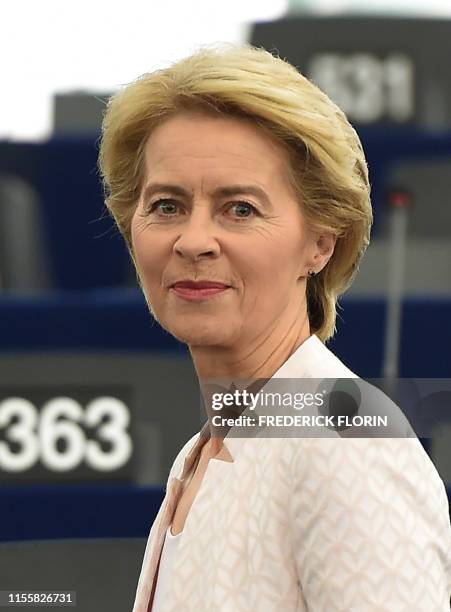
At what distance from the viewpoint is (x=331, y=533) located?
118 centimetres

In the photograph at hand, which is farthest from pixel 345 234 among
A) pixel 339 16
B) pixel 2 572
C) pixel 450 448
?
pixel 339 16

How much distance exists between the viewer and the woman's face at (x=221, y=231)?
1.34m

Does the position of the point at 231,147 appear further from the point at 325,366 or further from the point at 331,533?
the point at 331,533

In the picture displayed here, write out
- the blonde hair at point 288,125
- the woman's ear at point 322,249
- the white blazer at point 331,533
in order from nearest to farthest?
the white blazer at point 331,533
the blonde hair at point 288,125
the woman's ear at point 322,249

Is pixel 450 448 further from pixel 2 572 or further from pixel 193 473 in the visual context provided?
pixel 193 473

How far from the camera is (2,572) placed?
106 inches

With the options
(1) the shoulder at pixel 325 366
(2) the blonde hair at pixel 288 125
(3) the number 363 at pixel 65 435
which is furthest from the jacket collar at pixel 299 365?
(3) the number 363 at pixel 65 435

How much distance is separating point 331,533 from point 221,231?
336mm

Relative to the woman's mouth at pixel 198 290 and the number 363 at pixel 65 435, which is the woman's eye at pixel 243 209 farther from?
the number 363 at pixel 65 435

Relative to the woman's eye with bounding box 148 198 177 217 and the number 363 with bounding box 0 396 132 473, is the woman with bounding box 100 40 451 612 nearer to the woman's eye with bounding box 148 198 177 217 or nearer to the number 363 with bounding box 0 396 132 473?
the woman's eye with bounding box 148 198 177 217

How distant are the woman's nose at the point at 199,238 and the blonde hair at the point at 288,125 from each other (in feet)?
0.31

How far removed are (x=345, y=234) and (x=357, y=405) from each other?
0.81ft

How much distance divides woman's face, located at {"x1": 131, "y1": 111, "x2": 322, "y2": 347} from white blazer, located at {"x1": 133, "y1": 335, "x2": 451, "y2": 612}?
159mm

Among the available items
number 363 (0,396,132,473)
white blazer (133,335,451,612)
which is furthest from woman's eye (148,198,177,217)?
number 363 (0,396,132,473)
